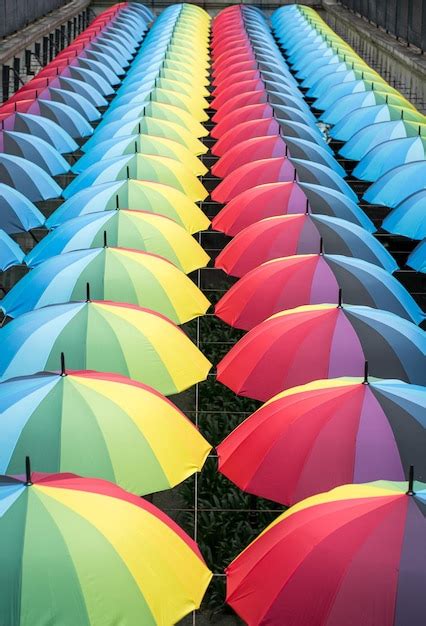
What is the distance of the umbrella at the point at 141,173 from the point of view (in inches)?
656

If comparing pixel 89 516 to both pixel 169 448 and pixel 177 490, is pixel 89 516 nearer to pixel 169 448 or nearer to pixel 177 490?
pixel 169 448

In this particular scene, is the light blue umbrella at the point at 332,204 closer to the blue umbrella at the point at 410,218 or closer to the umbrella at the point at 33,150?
the blue umbrella at the point at 410,218

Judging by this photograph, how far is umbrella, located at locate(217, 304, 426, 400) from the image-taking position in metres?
10.9

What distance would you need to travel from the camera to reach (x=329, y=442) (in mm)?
8977

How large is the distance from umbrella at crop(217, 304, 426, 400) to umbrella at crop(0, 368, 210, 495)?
1694 millimetres

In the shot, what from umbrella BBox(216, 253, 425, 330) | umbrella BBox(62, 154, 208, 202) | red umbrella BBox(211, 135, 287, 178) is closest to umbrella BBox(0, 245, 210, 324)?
umbrella BBox(216, 253, 425, 330)

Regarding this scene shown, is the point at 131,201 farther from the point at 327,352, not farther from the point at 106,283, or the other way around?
the point at 327,352

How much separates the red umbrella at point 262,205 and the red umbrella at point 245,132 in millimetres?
3975

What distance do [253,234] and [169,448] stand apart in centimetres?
564

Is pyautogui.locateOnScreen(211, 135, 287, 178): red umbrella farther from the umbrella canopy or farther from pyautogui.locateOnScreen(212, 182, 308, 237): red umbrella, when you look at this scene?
the umbrella canopy

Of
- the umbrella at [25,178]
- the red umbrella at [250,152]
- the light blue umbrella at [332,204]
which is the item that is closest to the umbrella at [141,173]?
the umbrella at [25,178]

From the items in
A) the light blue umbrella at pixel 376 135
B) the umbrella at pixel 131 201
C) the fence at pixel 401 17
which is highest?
the fence at pixel 401 17

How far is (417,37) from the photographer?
3148 centimetres

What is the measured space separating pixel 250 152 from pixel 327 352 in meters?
8.40
